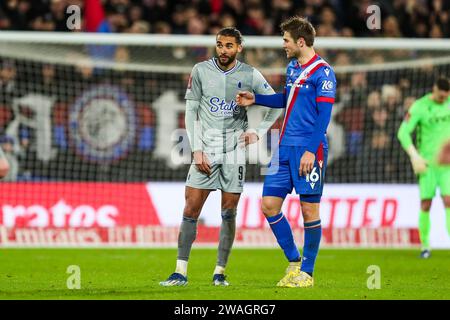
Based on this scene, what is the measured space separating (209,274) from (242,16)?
8.54 meters

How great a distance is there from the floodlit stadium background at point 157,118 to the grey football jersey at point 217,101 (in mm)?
5737

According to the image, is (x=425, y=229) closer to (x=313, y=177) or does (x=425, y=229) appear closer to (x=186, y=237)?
(x=313, y=177)

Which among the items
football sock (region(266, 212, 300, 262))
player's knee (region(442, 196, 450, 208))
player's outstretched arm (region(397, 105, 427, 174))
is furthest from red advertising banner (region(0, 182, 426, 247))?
football sock (region(266, 212, 300, 262))

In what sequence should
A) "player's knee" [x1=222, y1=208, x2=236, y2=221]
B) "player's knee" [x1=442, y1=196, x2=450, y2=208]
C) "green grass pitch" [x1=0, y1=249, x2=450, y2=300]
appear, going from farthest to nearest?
"player's knee" [x1=442, y1=196, x2=450, y2=208] < "player's knee" [x1=222, y1=208, x2=236, y2=221] < "green grass pitch" [x1=0, y1=249, x2=450, y2=300]

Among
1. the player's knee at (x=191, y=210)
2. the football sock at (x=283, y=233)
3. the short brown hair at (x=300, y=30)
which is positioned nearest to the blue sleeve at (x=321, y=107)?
the short brown hair at (x=300, y=30)

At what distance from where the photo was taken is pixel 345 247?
A: 1516 cm

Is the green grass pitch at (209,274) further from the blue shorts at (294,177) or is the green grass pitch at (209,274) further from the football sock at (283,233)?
the blue shorts at (294,177)

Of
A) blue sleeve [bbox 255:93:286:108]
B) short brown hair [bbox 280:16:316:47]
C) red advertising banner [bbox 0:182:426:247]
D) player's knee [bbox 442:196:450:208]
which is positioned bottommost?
red advertising banner [bbox 0:182:426:247]

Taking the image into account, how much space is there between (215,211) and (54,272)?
469 cm

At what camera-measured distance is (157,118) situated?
16703 mm

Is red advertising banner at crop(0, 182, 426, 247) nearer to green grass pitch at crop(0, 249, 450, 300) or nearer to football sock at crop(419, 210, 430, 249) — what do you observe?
green grass pitch at crop(0, 249, 450, 300)

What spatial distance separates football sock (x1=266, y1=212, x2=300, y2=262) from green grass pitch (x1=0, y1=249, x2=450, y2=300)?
0.34 meters

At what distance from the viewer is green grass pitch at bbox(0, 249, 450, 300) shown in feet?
27.6

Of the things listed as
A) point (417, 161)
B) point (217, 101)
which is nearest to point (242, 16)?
point (417, 161)
